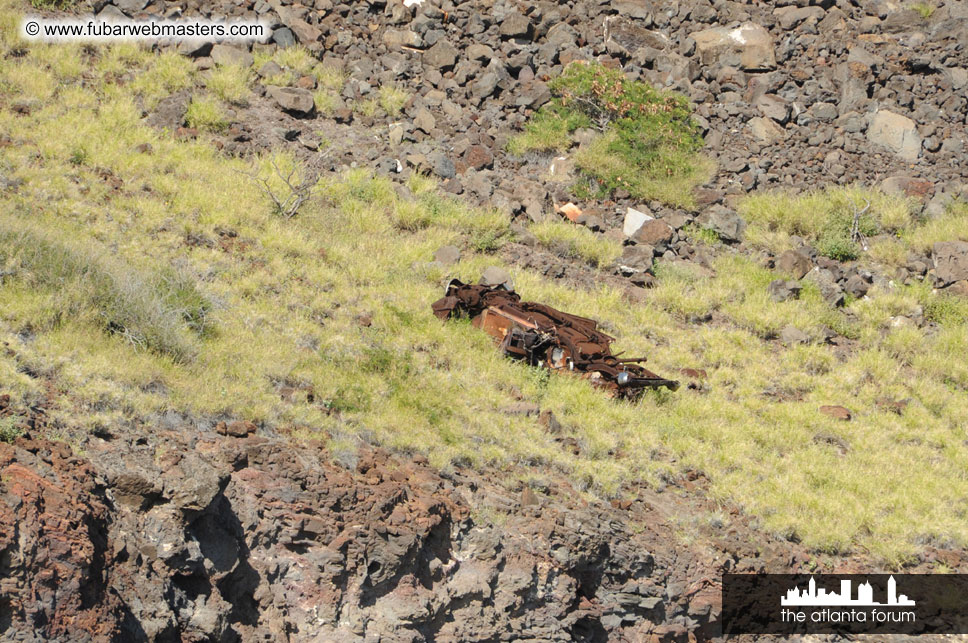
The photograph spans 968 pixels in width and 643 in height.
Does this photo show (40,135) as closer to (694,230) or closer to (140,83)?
(140,83)

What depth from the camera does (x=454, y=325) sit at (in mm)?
9812

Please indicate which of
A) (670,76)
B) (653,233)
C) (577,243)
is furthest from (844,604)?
(670,76)

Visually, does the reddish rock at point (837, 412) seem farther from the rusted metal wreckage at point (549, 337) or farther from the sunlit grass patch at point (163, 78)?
the sunlit grass patch at point (163, 78)

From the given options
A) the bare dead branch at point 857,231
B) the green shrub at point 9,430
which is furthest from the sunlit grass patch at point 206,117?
the bare dead branch at point 857,231

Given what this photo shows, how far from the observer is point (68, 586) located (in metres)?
4.33

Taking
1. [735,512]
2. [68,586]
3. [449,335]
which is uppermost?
[68,586]

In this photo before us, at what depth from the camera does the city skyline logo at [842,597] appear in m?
7.32

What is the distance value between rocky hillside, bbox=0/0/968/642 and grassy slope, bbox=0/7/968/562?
0.15 ft

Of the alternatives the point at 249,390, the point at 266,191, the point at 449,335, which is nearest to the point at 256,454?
the point at 249,390

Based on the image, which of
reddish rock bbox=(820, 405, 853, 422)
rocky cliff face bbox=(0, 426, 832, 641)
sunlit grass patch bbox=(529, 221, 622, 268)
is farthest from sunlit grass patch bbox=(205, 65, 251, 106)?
reddish rock bbox=(820, 405, 853, 422)

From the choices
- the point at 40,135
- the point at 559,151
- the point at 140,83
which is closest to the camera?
the point at 40,135

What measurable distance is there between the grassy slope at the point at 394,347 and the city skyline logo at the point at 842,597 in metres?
0.38

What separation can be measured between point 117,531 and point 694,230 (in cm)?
1018

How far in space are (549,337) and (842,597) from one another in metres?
3.80
